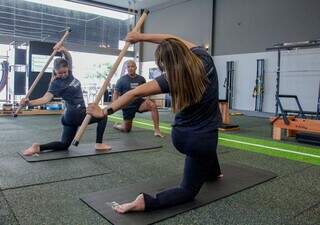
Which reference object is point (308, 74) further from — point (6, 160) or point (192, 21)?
point (6, 160)

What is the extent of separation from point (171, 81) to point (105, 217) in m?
1.03

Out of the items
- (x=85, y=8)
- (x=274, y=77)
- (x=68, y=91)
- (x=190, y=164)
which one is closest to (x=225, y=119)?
(x=274, y=77)

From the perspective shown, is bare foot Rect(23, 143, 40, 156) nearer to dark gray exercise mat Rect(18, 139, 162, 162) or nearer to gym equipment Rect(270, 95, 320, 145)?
dark gray exercise mat Rect(18, 139, 162, 162)

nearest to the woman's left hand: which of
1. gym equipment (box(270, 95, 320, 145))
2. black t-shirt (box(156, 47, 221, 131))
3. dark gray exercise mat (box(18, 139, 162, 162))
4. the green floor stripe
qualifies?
black t-shirt (box(156, 47, 221, 131))

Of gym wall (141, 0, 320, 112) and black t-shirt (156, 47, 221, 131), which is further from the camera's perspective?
gym wall (141, 0, 320, 112)

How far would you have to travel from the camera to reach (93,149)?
163 inches

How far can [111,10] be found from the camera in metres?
13.2

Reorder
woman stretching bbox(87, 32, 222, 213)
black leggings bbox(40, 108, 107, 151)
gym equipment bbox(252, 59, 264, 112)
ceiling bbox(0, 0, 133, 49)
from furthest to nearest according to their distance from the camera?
ceiling bbox(0, 0, 133, 49), gym equipment bbox(252, 59, 264, 112), black leggings bbox(40, 108, 107, 151), woman stretching bbox(87, 32, 222, 213)

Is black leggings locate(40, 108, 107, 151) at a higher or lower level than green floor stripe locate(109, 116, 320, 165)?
higher

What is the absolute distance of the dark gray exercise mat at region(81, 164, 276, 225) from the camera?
207 cm

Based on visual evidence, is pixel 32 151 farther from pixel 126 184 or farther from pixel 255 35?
pixel 255 35

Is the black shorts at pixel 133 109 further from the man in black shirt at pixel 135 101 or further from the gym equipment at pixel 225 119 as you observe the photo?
the gym equipment at pixel 225 119

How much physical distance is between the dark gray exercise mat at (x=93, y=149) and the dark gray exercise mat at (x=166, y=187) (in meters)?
1.35

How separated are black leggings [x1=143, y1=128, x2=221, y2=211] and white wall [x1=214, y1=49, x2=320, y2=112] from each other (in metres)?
7.46
